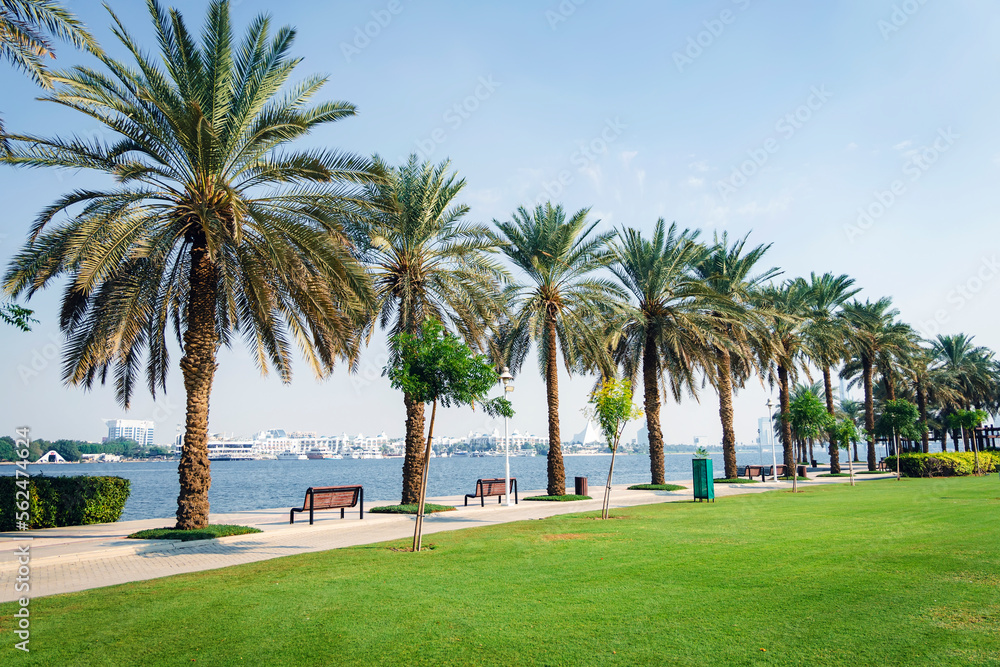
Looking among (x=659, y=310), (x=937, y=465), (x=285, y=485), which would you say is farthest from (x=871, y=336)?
(x=285, y=485)

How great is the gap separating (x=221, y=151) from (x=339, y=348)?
5.24 metres

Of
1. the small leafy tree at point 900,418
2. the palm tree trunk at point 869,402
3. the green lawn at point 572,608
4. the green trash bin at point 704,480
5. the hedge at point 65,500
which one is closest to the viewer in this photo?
the green lawn at point 572,608

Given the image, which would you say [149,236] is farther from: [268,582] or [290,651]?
[290,651]

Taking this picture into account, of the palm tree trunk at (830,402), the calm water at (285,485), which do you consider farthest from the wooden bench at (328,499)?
the palm tree trunk at (830,402)

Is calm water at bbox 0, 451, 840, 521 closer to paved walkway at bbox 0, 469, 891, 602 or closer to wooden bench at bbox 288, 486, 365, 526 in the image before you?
paved walkway at bbox 0, 469, 891, 602

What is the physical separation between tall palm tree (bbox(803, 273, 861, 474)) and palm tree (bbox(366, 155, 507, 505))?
25.2m

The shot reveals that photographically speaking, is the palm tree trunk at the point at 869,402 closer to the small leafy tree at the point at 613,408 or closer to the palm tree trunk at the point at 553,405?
the palm tree trunk at the point at 553,405

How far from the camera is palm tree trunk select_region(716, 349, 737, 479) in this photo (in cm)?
3281

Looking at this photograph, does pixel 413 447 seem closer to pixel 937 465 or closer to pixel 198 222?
pixel 198 222

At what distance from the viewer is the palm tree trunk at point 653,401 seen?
29.5 metres

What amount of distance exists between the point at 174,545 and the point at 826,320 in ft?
123

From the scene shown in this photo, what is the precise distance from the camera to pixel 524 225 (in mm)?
24297

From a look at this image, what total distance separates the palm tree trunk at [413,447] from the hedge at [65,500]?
7834mm

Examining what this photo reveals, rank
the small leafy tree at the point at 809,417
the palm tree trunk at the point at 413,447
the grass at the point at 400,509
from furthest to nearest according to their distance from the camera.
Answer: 1. the small leafy tree at the point at 809,417
2. the palm tree trunk at the point at 413,447
3. the grass at the point at 400,509
